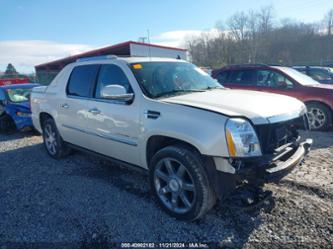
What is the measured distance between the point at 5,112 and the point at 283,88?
26.9 feet

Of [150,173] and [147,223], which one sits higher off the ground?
[150,173]

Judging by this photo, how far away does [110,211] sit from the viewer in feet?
10.3

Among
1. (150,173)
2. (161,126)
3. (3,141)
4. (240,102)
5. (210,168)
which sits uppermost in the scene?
(240,102)

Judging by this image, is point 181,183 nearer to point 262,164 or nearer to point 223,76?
point 262,164

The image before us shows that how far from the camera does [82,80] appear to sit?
4.20m

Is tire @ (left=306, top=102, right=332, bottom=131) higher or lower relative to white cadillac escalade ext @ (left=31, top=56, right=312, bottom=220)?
lower

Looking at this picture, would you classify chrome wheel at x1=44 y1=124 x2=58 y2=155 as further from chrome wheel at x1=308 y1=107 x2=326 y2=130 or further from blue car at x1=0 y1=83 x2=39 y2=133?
chrome wheel at x1=308 y1=107 x2=326 y2=130

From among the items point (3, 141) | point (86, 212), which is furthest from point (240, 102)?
point (3, 141)

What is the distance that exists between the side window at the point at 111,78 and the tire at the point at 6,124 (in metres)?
5.50

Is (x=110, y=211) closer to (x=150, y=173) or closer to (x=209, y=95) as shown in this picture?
(x=150, y=173)

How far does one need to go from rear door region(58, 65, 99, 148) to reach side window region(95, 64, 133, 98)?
5.9 inches

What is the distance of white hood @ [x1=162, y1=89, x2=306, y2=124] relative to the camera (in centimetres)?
252

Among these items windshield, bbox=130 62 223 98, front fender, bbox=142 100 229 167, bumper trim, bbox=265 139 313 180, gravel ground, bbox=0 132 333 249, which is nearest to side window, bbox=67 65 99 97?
windshield, bbox=130 62 223 98

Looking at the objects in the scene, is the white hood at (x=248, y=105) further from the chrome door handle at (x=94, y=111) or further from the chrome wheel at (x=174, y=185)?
the chrome door handle at (x=94, y=111)
